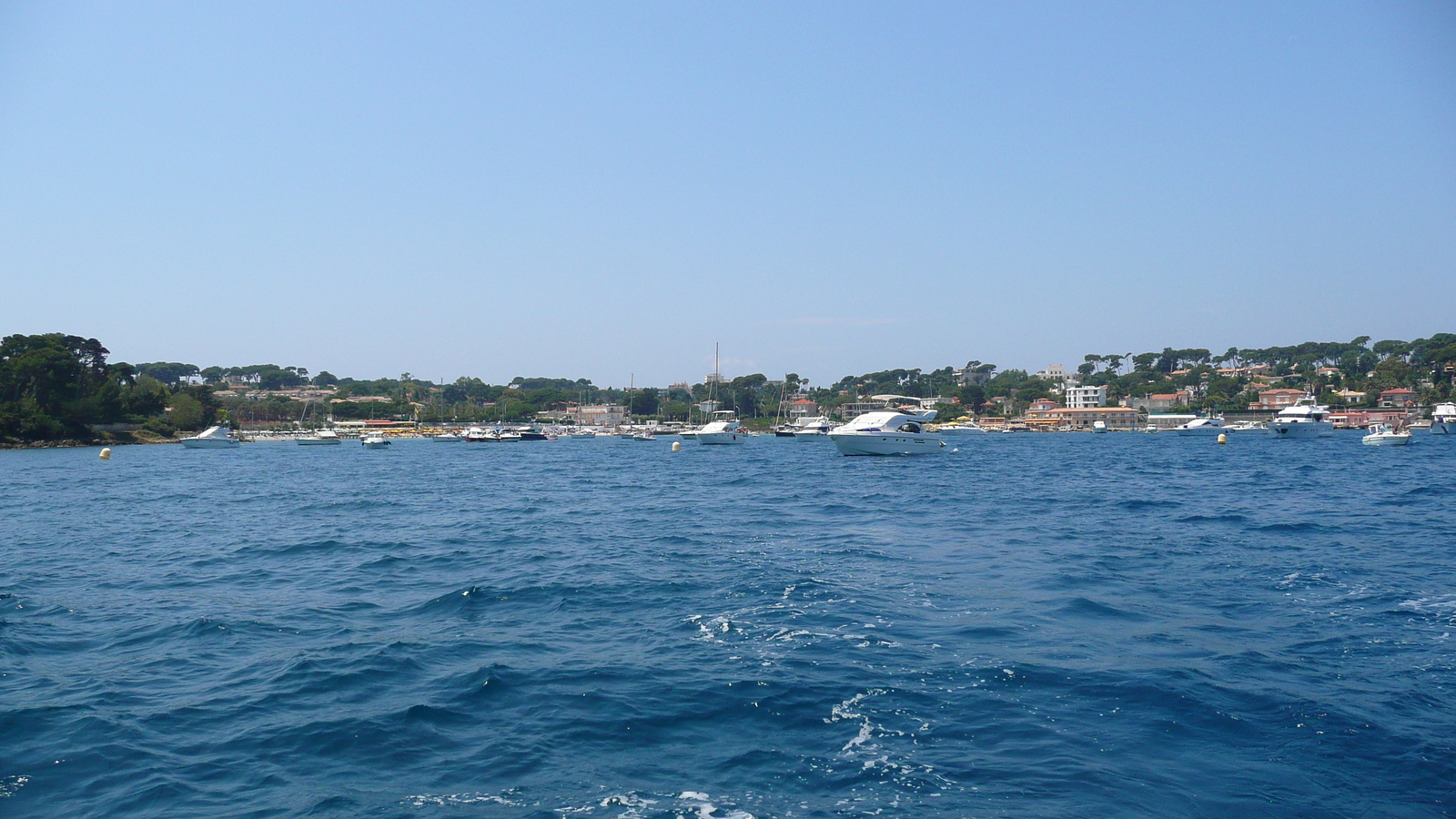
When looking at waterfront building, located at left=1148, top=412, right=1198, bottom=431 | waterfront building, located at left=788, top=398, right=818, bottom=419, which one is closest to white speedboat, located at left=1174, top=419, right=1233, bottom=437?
waterfront building, located at left=1148, top=412, right=1198, bottom=431

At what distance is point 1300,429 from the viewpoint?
79875mm

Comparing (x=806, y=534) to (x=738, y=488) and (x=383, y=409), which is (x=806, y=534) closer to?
(x=738, y=488)

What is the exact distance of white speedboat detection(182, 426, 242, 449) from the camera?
279ft

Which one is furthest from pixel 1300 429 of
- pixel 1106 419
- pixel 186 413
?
pixel 186 413

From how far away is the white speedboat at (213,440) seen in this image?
279ft

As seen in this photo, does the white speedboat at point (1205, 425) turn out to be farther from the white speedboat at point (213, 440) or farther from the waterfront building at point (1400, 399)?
the white speedboat at point (213, 440)

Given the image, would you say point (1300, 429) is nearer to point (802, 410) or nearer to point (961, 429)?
point (961, 429)

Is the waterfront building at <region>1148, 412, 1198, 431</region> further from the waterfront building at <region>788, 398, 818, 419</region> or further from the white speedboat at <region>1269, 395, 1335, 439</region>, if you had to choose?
the waterfront building at <region>788, 398, 818, 419</region>

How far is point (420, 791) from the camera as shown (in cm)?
591

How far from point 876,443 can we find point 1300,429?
5543cm

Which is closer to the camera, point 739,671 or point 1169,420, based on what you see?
point 739,671

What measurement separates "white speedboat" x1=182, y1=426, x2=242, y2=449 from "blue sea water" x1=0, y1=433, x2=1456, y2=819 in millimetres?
76410

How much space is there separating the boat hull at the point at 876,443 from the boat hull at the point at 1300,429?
50.4 m

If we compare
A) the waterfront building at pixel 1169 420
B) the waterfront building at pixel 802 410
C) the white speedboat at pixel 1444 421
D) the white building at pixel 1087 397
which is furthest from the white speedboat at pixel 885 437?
the waterfront building at pixel 802 410
